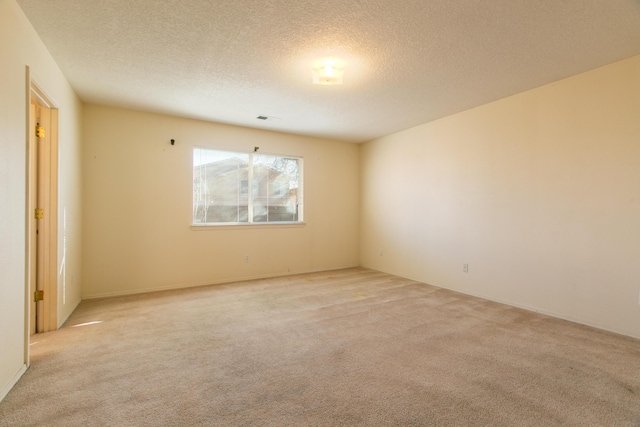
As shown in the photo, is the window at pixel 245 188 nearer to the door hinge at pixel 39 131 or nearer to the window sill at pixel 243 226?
the window sill at pixel 243 226

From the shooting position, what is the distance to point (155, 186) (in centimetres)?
431

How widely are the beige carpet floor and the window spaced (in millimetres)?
1712

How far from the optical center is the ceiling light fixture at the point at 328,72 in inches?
110

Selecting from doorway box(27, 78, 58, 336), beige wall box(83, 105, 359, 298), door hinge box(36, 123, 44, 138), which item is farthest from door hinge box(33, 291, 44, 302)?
door hinge box(36, 123, 44, 138)

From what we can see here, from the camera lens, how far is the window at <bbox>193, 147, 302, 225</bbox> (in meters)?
4.70

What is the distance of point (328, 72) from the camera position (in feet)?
9.18

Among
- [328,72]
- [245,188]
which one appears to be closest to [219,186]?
[245,188]

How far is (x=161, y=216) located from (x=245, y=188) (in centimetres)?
134

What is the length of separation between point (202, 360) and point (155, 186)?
9.53ft

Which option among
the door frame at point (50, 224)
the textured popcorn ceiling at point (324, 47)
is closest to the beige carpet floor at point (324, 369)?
the door frame at point (50, 224)

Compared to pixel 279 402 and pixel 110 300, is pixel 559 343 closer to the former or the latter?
pixel 279 402

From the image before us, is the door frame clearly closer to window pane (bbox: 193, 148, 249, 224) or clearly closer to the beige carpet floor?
the beige carpet floor

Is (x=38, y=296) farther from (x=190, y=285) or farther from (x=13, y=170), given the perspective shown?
(x=190, y=285)

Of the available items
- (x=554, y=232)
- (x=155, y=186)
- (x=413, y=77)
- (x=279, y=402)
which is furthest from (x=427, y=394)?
(x=155, y=186)
